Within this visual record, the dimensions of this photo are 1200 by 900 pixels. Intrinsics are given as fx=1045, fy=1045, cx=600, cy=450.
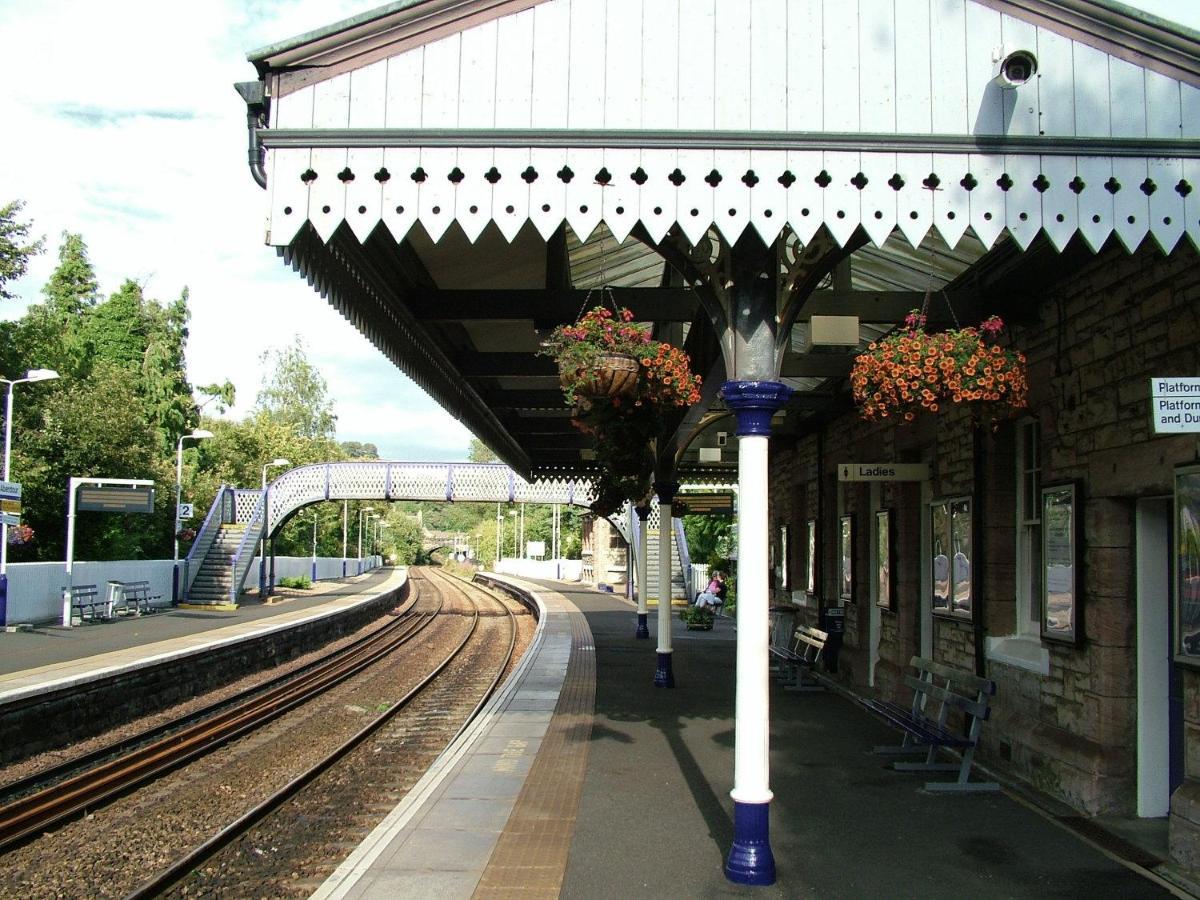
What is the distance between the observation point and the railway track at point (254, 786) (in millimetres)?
6934

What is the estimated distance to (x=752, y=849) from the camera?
16.6 ft

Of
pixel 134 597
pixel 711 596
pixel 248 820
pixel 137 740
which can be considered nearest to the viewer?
pixel 248 820

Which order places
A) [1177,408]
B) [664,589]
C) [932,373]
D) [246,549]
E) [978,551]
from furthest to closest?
[246,549]
[664,589]
[978,551]
[932,373]
[1177,408]

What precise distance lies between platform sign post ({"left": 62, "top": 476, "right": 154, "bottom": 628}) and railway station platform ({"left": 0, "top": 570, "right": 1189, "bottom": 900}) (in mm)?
13701

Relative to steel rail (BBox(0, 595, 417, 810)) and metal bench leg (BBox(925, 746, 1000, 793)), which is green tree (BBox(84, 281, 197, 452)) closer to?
steel rail (BBox(0, 595, 417, 810))

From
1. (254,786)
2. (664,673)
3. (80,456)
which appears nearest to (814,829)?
(254,786)

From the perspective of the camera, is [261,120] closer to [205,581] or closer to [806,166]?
[806,166]

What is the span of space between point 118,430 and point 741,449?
27.5 metres

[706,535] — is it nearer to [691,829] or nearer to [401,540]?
[691,829]

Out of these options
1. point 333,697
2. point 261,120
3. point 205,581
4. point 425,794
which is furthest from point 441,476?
point 261,120

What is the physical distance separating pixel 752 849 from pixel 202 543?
2928 centimetres

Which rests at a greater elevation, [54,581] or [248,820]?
[54,581]

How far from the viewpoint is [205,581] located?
30188mm

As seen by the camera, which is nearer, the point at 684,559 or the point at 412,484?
the point at 684,559
